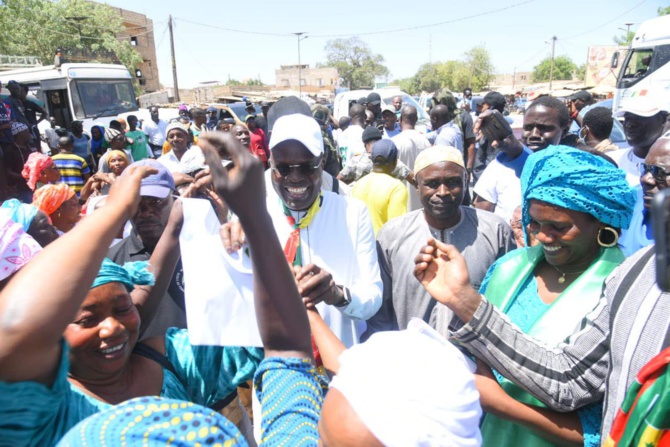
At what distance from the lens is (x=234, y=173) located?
2.88 feet

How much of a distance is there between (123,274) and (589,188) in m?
1.57

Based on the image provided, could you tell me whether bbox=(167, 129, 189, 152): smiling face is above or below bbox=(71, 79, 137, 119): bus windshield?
below

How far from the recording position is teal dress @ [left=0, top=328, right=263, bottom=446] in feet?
2.84

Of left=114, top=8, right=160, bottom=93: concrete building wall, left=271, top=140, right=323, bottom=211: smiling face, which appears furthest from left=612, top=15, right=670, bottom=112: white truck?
left=114, top=8, right=160, bottom=93: concrete building wall

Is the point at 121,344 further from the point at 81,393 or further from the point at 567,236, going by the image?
the point at 567,236

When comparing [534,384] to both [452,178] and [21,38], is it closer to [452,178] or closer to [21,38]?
[452,178]

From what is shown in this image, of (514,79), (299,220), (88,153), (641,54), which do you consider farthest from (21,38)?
(514,79)

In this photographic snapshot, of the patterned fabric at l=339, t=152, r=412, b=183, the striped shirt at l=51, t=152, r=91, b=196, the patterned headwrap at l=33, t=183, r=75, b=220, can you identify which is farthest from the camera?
the striped shirt at l=51, t=152, r=91, b=196

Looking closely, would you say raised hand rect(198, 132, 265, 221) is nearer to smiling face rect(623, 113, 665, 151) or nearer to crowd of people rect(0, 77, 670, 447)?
crowd of people rect(0, 77, 670, 447)

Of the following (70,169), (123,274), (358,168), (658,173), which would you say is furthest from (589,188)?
(70,169)

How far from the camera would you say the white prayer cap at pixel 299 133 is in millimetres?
1987

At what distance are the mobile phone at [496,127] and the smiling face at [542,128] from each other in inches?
7.4

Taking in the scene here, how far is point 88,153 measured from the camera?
27.1ft

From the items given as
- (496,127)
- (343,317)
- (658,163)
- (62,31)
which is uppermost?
(62,31)
